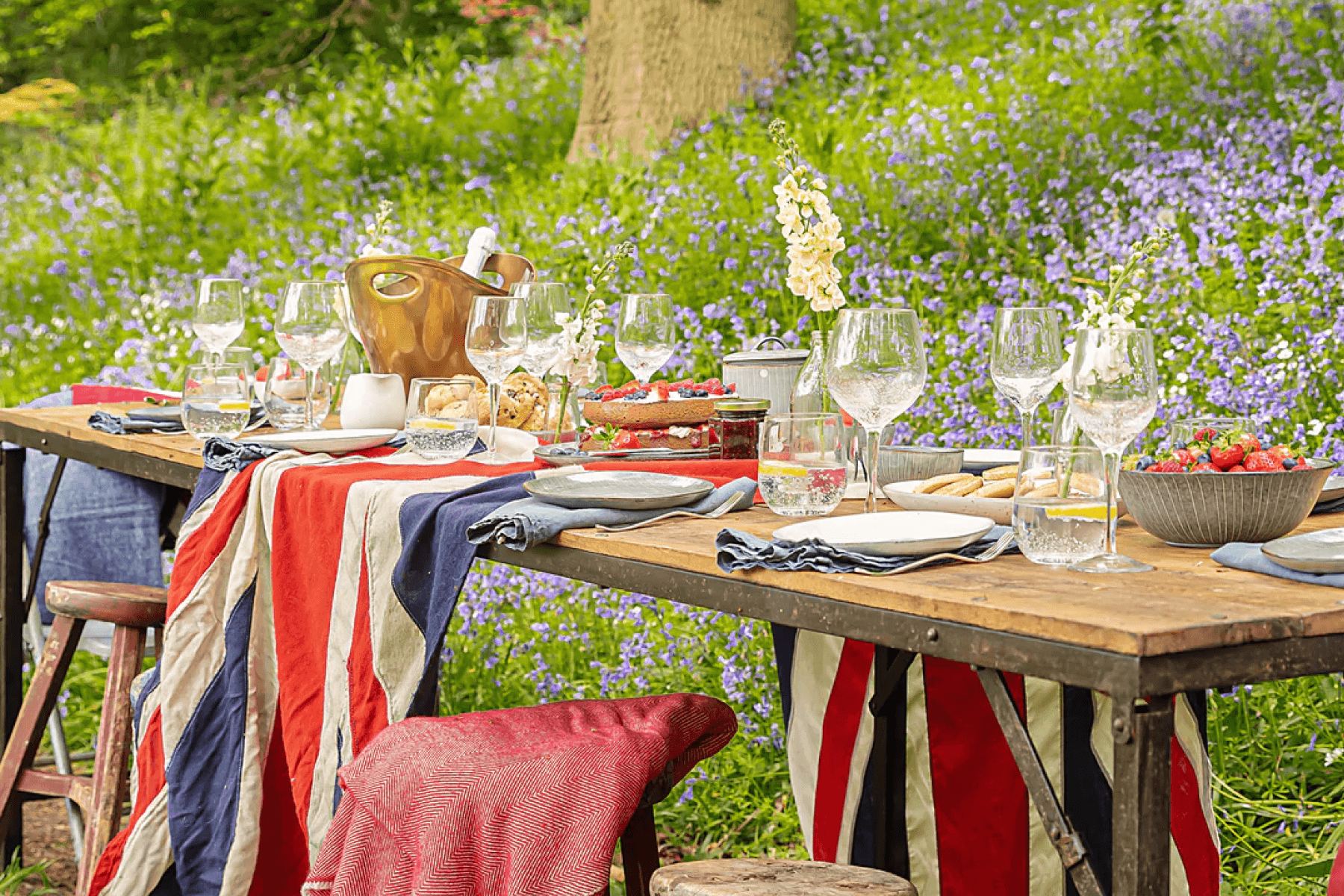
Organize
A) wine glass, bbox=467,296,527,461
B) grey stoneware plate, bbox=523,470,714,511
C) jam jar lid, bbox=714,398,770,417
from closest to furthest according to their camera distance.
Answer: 1. grey stoneware plate, bbox=523,470,714,511
2. jam jar lid, bbox=714,398,770,417
3. wine glass, bbox=467,296,527,461

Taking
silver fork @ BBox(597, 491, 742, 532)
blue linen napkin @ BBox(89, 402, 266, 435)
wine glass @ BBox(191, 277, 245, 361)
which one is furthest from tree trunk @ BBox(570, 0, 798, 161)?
silver fork @ BBox(597, 491, 742, 532)

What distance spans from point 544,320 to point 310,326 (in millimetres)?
564

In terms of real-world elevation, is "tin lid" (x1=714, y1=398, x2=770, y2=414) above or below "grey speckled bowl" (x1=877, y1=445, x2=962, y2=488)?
above

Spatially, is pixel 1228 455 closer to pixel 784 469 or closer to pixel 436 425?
pixel 784 469

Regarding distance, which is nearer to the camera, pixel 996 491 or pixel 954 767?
pixel 996 491

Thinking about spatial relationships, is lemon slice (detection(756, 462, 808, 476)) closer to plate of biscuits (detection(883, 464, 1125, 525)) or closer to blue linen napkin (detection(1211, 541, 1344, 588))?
plate of biscuits (detection(883, 464, 1125, 525))

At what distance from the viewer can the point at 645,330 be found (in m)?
2.59

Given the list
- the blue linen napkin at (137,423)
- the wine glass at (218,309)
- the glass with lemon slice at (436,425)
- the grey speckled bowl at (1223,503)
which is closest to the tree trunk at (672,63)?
the wine glass at (218,309)

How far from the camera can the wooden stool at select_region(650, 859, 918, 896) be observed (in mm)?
1577

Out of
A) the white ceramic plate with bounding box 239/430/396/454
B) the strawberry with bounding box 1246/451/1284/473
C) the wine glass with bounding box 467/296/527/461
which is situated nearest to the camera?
the strawberry with bounding box 1246/451/1284/473

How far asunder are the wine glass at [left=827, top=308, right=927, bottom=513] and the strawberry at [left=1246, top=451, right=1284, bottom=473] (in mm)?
392

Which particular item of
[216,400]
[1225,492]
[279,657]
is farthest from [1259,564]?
[216,400]

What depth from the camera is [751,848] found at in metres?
3.08

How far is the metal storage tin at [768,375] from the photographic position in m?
2.44
